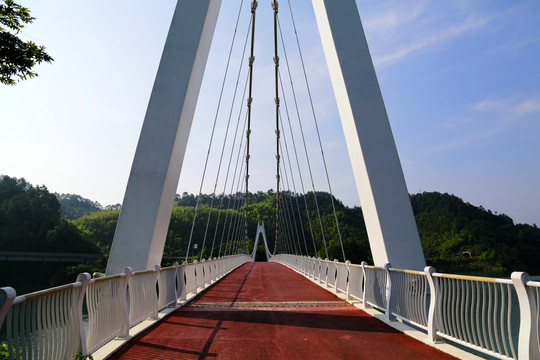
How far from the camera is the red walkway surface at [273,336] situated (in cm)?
480

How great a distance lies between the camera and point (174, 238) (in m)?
81.1

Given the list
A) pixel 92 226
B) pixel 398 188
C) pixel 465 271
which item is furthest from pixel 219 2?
pixel 92 226

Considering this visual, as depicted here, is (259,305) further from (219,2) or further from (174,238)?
(174,238)

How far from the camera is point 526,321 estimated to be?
3600 mm

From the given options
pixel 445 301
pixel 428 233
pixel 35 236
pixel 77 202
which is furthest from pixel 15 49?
pixel 77 202

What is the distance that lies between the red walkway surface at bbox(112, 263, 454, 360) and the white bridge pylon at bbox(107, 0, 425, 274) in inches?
84.3

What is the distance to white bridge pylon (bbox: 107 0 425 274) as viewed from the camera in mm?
9609

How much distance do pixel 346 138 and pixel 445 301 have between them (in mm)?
6504

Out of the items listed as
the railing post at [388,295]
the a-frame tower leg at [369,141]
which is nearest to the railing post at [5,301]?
the railing post at [388,295]

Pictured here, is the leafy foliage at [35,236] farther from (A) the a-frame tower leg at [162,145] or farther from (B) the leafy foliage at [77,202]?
(B) the leafy foliage at [77,202]

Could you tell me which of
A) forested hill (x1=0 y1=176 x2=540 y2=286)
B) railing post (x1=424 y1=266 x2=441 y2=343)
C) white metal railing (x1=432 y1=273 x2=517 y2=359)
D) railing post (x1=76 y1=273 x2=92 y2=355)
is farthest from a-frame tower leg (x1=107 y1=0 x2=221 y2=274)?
forested hill (x1=0 y1=176 x2=540 y2=286)

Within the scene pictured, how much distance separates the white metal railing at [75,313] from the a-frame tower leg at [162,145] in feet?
7.68

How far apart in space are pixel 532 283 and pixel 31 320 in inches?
173

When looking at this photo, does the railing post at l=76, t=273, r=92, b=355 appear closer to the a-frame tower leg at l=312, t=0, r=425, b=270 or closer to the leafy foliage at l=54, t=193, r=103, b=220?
the a-frame tower leg at l=312, t=0, r=425, b=270
